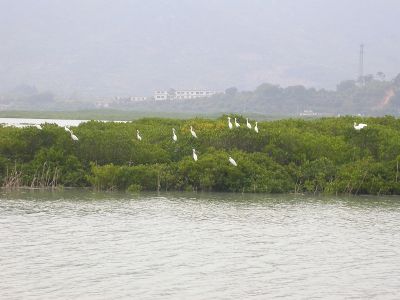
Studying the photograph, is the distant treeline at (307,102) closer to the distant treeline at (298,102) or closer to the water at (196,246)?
the distant treeline at (298,102)

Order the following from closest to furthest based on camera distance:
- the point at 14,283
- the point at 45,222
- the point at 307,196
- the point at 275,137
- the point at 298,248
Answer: the point at 14,283 → the point at 298,248 → the point at 45,222 → the point at 307,196 → the point at 275,137

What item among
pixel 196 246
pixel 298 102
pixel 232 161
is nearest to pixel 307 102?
pixel 298 102

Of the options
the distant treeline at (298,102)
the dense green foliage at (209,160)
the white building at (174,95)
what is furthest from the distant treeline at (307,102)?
the dense green foliage at (209,160)

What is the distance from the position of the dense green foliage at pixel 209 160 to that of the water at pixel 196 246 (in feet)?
2.88

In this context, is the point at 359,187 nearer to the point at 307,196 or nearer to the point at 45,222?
the point at 307,196

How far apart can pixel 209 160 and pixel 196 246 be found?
9.70 meters

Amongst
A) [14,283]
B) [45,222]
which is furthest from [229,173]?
[14,283]

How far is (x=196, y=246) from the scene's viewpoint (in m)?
22.4

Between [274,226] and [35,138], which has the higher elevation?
[35,138]

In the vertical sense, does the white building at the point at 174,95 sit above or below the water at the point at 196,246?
above

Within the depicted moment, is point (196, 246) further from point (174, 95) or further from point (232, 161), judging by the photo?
point (174, 95)

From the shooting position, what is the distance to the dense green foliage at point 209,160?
104 ft

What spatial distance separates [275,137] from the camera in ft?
112

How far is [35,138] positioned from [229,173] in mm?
7074
